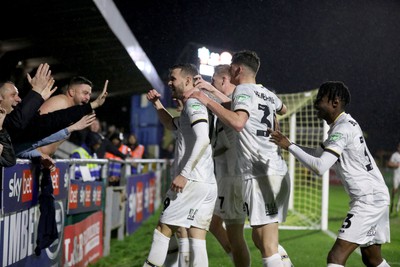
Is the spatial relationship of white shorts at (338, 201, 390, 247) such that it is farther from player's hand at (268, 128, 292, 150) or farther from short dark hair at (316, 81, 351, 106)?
short dark hair at (316, 81, 351, 106)

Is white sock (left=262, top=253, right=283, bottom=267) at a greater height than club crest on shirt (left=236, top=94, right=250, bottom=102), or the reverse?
club crest on shirt (left=236, top=94, right=250, bottom=102)

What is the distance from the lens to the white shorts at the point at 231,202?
5.12m

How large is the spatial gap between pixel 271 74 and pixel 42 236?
53.6 m

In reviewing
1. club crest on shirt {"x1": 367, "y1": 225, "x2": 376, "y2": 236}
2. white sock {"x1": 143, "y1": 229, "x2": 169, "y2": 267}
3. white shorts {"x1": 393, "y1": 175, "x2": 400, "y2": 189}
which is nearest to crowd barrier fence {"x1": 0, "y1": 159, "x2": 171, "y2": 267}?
white sock {"x1": 143, "y1": 229, "x2": 169, "y2": 267}

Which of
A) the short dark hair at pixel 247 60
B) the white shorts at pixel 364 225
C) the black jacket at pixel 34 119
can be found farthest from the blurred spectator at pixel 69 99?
the white shorts at pixel 364 225

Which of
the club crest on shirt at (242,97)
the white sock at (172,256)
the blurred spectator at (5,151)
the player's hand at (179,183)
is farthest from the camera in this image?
the white sock at (172,256)

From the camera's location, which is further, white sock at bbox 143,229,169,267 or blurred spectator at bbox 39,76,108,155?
blurred spectator at bbox 39,76,108,155

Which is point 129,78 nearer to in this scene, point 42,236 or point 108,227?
point 108,227

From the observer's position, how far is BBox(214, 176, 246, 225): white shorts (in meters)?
5.12

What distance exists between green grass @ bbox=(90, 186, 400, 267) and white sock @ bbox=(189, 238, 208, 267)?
7.83ft

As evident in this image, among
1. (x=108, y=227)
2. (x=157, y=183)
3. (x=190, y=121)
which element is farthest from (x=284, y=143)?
(x=157, y=183)

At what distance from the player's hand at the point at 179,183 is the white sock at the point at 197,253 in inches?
21.0

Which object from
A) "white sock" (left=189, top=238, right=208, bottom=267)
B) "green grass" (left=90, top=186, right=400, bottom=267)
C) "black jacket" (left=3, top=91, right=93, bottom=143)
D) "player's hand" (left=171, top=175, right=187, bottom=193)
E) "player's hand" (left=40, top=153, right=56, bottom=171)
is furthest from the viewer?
"green grass" (left=90, top=186, right=400, bottom=267)

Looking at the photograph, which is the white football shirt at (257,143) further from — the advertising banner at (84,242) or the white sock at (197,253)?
the advertising banner at (84,242)
